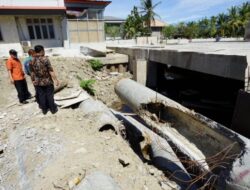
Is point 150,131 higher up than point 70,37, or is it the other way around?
point 70,37

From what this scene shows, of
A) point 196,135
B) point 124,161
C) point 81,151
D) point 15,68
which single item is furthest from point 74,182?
point 15,68

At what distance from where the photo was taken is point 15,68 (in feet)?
18.8

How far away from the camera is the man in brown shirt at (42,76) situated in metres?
4.58

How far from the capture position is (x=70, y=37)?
1527 centimetres

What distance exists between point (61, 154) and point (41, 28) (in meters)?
14.4

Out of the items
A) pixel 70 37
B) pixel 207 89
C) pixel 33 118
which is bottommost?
pixel 207 89

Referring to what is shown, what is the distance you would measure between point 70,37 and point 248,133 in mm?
14033

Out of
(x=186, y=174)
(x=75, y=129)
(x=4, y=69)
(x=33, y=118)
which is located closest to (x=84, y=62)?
(x=4, y=69)

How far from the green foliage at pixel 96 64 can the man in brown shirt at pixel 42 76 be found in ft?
20.0

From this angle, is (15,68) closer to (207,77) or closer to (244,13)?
(207,77)

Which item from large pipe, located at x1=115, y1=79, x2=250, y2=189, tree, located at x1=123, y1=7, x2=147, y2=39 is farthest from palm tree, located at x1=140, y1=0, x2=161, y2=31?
large pipe, located at x1=115, y1=79, x2=250, y2=189

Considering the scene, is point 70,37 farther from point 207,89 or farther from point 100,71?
point 207,89

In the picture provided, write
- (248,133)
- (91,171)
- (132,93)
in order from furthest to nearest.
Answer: (132,93)
(248,133)
(91,171)

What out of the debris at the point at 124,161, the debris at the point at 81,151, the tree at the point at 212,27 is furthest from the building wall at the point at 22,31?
the tree at the point at 212,27
